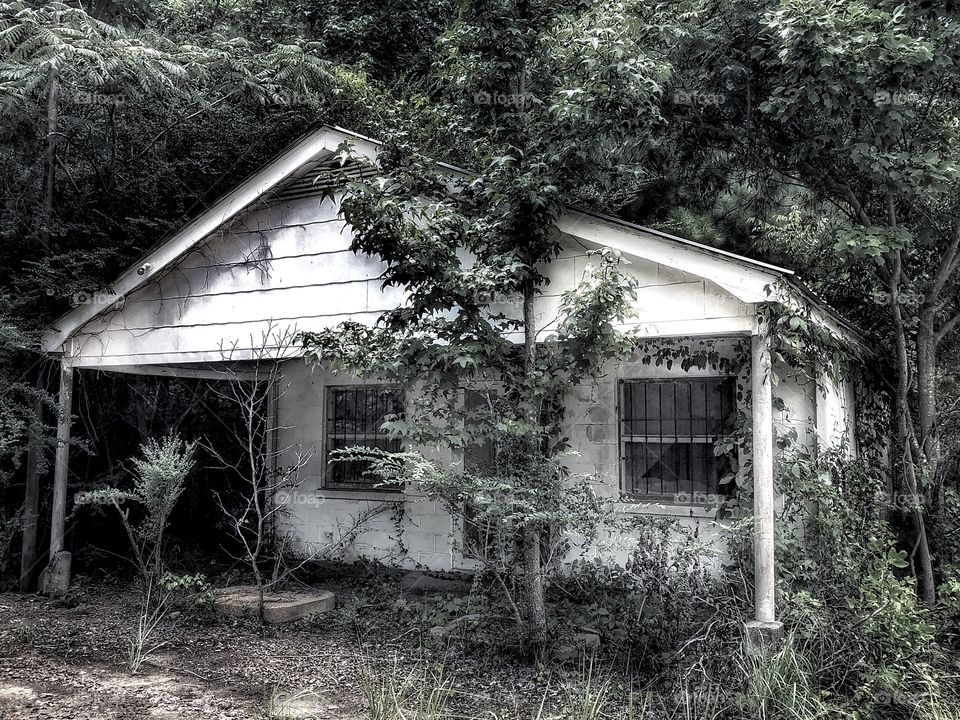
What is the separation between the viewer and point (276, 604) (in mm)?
8141

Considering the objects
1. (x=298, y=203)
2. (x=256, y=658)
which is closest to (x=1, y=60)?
(x=298, y=203)

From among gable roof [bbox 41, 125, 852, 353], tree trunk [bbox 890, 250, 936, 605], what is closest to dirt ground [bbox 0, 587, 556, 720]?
gable roof [bbox 41, 125, 852, 353]

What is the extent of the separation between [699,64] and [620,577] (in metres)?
5.94

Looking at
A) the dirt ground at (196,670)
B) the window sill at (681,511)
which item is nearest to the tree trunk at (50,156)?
the dirt ground at (196,670)

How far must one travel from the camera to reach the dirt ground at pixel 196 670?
5629 mm

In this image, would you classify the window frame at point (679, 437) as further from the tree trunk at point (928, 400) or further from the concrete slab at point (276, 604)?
the concrete slab at point (276, 604)

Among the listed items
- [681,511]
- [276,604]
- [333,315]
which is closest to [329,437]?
[276,604]

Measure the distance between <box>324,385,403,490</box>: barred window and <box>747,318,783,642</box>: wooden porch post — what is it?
5.43m

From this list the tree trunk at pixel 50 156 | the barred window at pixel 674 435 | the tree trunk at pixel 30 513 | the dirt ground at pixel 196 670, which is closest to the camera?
the dirt ground at pixel 196 670

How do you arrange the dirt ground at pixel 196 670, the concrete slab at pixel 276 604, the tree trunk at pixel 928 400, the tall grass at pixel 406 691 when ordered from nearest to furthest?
the tall grass at pixel 406 691
the dirt ground at pixel 196 670
the concrete slab at pixel 276 604
the tree trunk at pixel 928 400

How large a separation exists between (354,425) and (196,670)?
4.89m

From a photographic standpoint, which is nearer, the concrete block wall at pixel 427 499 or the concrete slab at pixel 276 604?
the concrete slab at pixel 276 604

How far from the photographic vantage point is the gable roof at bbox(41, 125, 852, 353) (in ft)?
20.4

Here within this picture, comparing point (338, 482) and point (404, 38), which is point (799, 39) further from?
point (404, 38)
